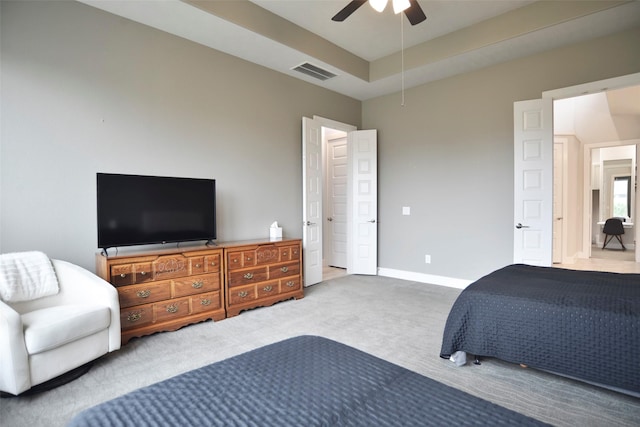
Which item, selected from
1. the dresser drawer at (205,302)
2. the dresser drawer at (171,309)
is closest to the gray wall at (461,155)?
the dresser drawer at (205,302)

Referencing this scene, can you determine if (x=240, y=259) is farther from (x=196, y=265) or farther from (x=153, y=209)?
(x=153, y=209)

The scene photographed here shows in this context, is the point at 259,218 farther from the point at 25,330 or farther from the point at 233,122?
the point at 25,330

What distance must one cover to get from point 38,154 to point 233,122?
195 centimetres

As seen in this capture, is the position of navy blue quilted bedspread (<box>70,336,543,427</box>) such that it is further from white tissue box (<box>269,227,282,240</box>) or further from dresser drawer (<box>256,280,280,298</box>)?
white tissue box (<box>269,227,282,240</box>)

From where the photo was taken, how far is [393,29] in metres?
3.98

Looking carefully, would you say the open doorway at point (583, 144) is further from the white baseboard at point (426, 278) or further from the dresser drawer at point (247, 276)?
the dresser drawer at point (247, 276)

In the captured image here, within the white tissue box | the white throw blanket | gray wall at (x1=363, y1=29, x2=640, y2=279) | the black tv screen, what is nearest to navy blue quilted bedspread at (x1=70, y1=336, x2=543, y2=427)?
the white throw blanket

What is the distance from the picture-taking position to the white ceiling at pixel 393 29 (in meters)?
3.19

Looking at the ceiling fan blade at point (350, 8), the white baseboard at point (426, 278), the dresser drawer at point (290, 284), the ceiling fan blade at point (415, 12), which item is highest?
the ceiling fan blade at point (350, 8)

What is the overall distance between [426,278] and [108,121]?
14.8 feet

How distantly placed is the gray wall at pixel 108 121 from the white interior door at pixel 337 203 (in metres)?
1.97

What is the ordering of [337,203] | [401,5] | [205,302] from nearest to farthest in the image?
[401,5] → [205,302] → [337,203]

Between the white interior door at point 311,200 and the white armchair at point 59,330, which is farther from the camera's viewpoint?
the white interior door at point 311,200

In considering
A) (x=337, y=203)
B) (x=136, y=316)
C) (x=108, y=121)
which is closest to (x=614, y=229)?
(x=337, y=203)
